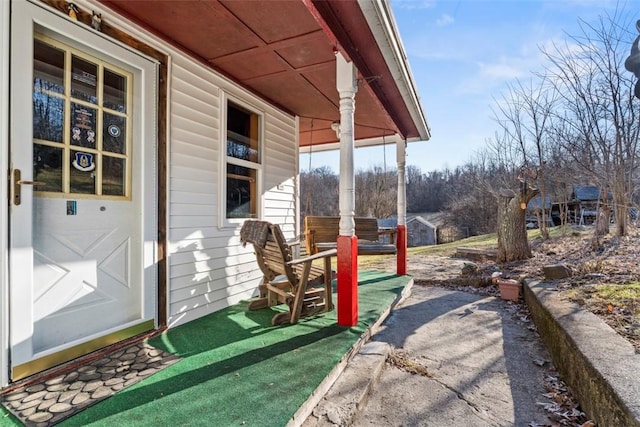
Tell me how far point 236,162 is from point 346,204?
1.55 m

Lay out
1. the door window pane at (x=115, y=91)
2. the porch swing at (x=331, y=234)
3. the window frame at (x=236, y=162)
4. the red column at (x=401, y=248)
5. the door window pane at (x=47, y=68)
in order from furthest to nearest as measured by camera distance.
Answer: the red column at (x=401, y=248), the porch swing at (x=331, y=234), the window frame at (x=236, y=162), the door window pane at (x=115, y=91), the door window pane at (x=47, y=68)

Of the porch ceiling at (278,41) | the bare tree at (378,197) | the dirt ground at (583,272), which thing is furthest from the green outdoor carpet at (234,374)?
the bare tree at (378,197)

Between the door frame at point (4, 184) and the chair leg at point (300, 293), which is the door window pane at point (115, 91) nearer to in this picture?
the door frame at point (4, 184)

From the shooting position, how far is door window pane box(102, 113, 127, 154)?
2342mm

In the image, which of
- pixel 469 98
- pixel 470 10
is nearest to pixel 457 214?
pixel 469 98

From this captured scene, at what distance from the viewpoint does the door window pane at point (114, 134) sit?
2342mm

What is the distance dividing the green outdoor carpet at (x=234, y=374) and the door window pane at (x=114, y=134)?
→ 1.53 metres

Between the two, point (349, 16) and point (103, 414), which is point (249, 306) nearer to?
point (103, 414)

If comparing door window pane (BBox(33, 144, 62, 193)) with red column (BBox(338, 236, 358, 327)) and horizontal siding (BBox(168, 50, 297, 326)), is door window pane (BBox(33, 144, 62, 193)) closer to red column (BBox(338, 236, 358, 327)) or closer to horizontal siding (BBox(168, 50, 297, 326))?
horizontal siding (BBox(168, 50, 297, 326))

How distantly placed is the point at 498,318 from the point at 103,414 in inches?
151

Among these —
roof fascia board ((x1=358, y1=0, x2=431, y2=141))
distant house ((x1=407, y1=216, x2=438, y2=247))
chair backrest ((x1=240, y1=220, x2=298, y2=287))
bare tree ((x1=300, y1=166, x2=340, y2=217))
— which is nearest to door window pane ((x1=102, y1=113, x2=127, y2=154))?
chair backrest ((x1=240, y1=220, x2=298, y2=287))

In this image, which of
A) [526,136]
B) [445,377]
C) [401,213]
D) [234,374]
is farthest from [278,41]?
[526,136]

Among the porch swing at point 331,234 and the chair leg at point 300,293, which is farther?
the porch swing at point 331,234

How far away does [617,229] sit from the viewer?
242 inches
